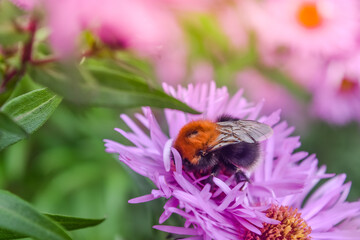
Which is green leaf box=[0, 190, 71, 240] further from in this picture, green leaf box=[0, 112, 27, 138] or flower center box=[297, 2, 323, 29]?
flower center box=[297, 2, 323, 29]

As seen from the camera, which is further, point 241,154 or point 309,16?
point 309,16

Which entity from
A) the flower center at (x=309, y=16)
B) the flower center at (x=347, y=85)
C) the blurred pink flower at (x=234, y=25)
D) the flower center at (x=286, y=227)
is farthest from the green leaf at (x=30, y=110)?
the flower center at (x=347, y=85)

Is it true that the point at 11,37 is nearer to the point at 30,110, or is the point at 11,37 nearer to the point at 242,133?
the point at 30,110

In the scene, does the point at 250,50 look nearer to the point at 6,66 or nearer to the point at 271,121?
the point at 271,121

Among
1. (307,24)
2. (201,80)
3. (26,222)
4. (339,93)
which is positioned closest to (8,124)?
(26,222)

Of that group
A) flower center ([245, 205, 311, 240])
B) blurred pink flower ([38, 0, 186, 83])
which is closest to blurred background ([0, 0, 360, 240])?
blurred pink flower ([38, 0, 186, 83])

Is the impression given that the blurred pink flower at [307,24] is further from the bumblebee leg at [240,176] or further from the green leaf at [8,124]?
the green leaf at [8,124]

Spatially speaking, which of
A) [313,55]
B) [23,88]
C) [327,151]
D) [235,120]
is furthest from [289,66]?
[23,88]
